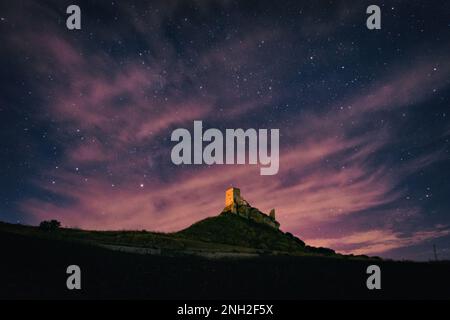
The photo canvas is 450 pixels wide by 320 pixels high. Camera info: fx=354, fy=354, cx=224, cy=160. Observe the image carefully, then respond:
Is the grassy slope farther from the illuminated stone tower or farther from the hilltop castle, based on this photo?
the illuminated stone tower

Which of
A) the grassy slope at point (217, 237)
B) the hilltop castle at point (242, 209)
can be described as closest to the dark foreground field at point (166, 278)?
the grassy slope at point (217, 237)

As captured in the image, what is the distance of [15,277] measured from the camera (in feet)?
65.3

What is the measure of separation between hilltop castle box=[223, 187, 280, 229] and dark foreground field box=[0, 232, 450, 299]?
232 ft

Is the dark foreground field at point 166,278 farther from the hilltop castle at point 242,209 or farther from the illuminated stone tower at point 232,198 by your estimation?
the illuminated stone tower at point 232,198

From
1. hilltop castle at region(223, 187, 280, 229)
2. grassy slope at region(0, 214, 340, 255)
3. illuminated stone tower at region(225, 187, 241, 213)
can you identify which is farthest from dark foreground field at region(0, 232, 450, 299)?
illuminated stone tower at region(225, 187, 241, 213)

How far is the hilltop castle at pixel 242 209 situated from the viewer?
4104 inches

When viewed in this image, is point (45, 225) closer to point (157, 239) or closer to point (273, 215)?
point (157, 239)

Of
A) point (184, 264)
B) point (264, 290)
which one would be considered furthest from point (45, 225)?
point (264, 290)

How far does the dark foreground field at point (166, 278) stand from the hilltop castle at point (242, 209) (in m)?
70.7

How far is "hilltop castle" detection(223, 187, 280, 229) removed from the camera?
104238mm

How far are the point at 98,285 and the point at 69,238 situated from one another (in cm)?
1307
